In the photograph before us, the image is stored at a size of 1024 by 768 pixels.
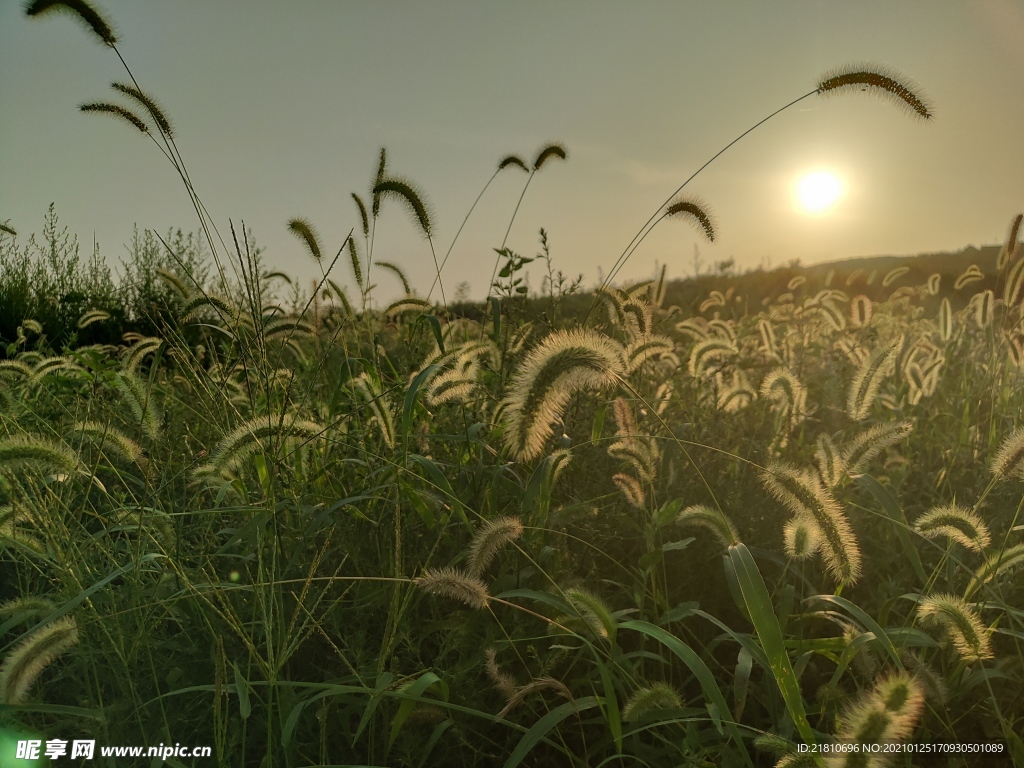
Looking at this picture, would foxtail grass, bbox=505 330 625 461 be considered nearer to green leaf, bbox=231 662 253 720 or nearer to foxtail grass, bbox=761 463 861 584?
foxtail grass, bbox=761 463 861 584

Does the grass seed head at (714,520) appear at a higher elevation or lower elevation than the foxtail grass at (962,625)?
higher

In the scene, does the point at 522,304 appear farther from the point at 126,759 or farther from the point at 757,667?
the point at 126,759

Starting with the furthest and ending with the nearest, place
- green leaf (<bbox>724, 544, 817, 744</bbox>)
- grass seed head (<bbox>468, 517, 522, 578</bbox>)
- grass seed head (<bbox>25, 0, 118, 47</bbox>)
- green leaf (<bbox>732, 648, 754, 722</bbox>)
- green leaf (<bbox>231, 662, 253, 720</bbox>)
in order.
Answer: grass seed head (<bbox>25, 0, 118, 47</bbox>)
green leaf (<bbox>732, 648, 754, 722</bbox>)
grass seed head (<bbox>468, 517, 522, 578</bbox>)
green leaf (<bbox>231, 662, 253, 720</bbox>)
green leaf (<bbox>724, 544, 817, 744</bbox>)

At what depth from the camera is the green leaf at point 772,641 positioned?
1.34 meters

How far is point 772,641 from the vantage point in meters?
1.35

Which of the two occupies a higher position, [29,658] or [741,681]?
[29,658]

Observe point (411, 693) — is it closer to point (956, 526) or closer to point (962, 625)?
point (962, 625)

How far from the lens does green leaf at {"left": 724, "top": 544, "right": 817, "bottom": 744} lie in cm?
134

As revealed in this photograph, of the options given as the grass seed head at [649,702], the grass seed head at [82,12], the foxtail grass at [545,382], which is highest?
the grass seed head at [82,12]

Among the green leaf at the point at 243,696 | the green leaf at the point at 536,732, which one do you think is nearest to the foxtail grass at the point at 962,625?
the green leaf at the point at 536,732

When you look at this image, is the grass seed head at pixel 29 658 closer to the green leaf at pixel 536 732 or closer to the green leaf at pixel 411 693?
the green leaf at pixel 411 693

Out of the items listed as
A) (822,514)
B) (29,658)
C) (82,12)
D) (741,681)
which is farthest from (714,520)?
(82,12)

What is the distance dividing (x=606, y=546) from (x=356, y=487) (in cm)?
81

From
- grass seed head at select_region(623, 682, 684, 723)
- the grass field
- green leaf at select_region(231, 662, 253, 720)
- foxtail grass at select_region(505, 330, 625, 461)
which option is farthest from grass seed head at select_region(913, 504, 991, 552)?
green leaf at select_region(231, 662, 253, 720)
